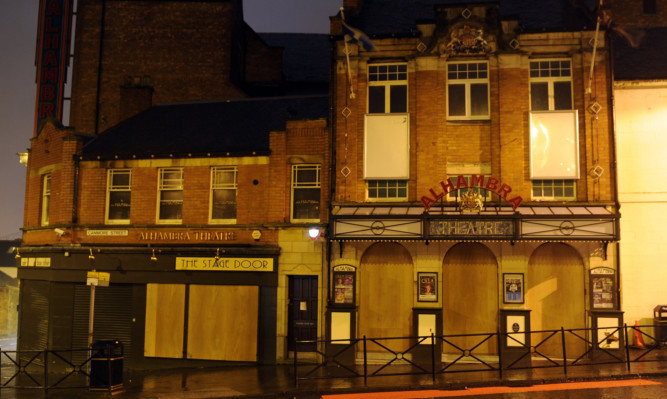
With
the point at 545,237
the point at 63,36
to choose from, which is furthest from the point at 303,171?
the point at 63,36

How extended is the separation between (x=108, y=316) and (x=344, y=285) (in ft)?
27.3

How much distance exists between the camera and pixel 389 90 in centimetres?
1836

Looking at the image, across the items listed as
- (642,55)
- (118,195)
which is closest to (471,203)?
(642,55)

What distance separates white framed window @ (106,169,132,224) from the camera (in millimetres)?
20281

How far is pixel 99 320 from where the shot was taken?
1975cm

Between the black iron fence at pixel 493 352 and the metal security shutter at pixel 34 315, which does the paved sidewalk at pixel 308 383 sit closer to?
the black iron fence at pixel 493 352

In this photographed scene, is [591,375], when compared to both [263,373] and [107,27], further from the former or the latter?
[107,27]

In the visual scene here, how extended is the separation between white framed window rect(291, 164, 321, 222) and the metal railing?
7305 millimetres

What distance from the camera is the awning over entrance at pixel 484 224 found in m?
16.1

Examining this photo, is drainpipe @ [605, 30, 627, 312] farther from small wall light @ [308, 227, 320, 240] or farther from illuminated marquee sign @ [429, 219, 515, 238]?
small wall light @ [308, 227, 320, 240]

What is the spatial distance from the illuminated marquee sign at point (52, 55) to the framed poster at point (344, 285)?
19972mm

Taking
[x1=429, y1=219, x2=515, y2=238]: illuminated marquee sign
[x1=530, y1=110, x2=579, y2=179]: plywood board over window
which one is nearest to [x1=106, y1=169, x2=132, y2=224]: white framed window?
[x1=429, y1=219, x2=515, y2=238]: illuminated marquee sign

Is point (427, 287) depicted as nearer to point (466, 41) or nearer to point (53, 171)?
point (466, 41)

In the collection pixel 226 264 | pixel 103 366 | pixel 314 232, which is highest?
pixel 314 232
